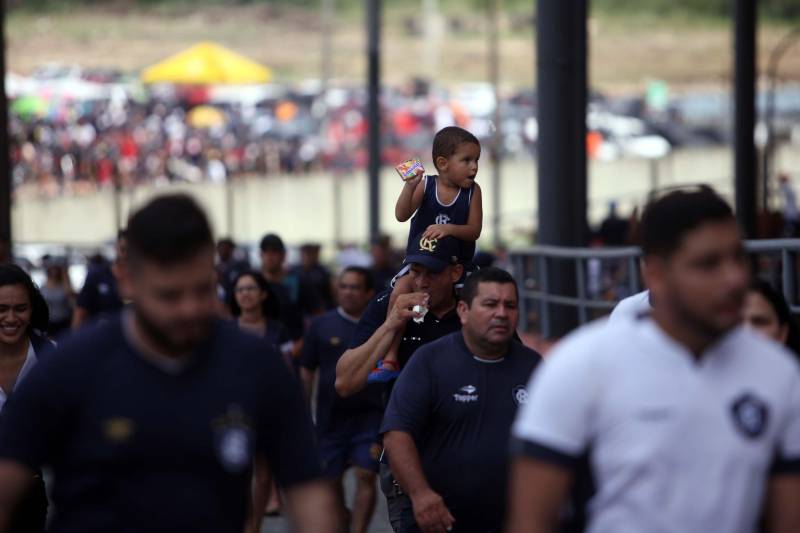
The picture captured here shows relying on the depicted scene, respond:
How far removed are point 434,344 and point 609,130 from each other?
45.0 m

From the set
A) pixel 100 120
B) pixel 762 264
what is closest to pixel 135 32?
pixel 100 120

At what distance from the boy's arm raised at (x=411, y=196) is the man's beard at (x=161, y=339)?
4.24 m

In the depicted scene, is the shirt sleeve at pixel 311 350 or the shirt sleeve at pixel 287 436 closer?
the shirt sleeve at pixel 287 436

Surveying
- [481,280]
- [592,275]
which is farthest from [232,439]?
[592,275]

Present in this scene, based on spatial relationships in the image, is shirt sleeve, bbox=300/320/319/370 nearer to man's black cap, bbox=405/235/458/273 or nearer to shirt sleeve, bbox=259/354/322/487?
man's black cap, bbox=405/235/458/273

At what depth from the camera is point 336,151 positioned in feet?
165

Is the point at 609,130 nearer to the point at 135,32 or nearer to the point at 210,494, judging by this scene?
the point at 135,32

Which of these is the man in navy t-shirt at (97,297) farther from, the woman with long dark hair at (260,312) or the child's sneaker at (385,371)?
the child's sneaker at (385,371)

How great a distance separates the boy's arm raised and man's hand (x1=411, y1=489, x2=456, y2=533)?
2030 mm

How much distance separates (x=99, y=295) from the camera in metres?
15.1

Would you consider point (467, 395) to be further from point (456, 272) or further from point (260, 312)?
point (260, 312)

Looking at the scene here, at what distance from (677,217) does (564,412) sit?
0.57 meters

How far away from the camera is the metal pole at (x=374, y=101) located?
88.0ft

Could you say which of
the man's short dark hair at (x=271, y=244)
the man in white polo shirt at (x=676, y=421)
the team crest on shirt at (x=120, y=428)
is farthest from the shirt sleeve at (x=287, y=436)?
the man's short dark hair at (x=271, y=244)
